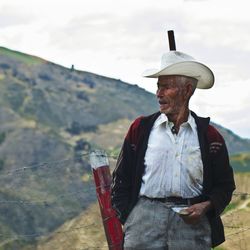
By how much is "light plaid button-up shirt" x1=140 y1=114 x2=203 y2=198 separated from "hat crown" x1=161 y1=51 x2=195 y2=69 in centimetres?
33

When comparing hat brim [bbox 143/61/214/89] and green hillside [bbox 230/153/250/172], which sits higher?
green hillside [bbox 230/153/250/172]

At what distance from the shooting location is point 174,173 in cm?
526

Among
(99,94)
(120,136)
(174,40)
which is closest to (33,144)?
(120,136)

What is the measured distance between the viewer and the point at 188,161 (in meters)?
5.29

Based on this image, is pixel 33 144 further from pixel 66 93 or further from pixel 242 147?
pixel 242 147

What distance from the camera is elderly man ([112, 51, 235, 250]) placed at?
17.3 feet

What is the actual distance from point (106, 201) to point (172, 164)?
2.29 meters

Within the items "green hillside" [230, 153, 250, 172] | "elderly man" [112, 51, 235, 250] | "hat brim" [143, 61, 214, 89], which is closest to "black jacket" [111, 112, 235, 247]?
"elderly man" [112, 51, 235, 250]

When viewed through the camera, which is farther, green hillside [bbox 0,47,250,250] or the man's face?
green hillside [bbox 0,47,250,250]

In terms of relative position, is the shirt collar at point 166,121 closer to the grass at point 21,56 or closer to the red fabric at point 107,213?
the red fabric at point 107,213

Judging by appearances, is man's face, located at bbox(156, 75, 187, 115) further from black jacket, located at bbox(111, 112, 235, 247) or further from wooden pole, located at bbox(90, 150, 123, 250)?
wooden pole, located at bbox(90, 150, 123, 250)

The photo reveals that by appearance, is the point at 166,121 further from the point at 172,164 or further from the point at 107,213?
the point at 107,213

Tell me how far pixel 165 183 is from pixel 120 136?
120009mm

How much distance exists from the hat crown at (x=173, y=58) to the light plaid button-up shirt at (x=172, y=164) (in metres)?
0.33
